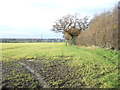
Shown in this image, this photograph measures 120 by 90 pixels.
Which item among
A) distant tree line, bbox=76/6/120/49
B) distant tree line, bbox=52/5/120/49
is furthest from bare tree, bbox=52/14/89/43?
distant tree line, bbox=76/6/120/49

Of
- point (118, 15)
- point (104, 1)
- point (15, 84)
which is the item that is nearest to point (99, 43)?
point (118, 15)

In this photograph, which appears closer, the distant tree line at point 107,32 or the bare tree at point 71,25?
the distant tree line at point 107,32

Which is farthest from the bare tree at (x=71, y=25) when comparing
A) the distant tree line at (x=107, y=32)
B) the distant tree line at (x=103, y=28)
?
the distant tree line at (x=107, y=32)

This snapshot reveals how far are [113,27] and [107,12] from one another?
5.96 ft

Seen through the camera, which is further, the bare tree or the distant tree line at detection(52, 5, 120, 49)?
the bare tree

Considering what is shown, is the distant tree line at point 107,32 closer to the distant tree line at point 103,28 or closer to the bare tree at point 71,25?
the distant tree line at point 103,28

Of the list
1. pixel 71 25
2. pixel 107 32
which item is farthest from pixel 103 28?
pixel 71 25

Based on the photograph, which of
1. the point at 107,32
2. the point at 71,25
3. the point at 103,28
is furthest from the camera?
the point at 71,25

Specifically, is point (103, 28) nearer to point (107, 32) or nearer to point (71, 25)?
point (107, 32)

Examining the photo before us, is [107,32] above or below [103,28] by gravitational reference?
below

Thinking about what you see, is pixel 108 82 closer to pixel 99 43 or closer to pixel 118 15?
pixel 118 15

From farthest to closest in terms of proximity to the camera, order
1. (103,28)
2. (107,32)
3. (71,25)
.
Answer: (71,25) < (103,28) < (107,32)

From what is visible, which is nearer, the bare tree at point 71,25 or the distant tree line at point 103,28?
the distant tree line at point 103,28

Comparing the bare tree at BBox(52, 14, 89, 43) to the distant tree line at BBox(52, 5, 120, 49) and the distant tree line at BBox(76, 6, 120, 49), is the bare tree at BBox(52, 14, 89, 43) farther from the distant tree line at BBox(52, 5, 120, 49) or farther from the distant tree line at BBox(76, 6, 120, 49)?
the distant tree line at BBox(76, 6, 120, 49)
